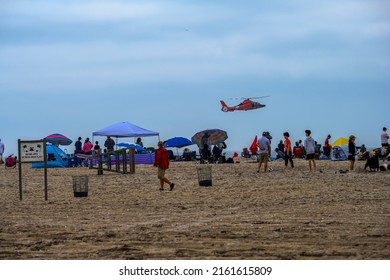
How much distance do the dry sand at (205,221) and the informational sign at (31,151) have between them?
0.98 meters

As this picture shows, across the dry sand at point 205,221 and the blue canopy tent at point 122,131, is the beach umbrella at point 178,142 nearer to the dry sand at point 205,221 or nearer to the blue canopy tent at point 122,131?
the blue canopy tent at point 122,131

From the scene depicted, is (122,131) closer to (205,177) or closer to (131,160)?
(131,160)

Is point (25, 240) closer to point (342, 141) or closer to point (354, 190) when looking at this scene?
point (354, 190)

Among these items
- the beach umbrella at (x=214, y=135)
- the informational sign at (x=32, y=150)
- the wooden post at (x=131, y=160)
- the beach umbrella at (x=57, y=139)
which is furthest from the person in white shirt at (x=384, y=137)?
the informational sign at (x=32, y=150)

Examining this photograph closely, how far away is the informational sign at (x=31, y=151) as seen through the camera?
21.2 meters

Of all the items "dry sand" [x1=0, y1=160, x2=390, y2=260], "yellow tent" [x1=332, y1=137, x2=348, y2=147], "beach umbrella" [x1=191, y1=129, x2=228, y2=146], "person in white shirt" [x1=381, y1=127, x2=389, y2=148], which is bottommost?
"dry sand" [x1=0, y1=160, x2=390, y2=260]

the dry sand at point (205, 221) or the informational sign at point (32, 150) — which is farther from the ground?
the informational sign at point (32, 150)

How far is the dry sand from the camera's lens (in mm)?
11914

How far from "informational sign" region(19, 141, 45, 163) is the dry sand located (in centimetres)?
98

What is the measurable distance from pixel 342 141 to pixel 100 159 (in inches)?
871

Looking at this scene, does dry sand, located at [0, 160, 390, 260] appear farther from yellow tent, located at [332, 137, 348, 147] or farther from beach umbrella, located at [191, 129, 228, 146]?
yellow tent, located at [332, 137, 348, 147]

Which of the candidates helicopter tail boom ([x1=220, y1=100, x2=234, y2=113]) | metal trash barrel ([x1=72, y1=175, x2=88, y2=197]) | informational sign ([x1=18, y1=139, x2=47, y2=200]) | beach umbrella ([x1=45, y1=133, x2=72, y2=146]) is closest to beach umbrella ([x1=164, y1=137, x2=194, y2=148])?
beach umbrella ([x1=45, y1=133, x2=72, y2=146])

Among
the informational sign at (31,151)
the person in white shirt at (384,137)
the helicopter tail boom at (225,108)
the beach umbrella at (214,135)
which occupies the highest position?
the helicopter tail boom at (225,108)

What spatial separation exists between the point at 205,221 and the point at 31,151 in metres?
6.72
